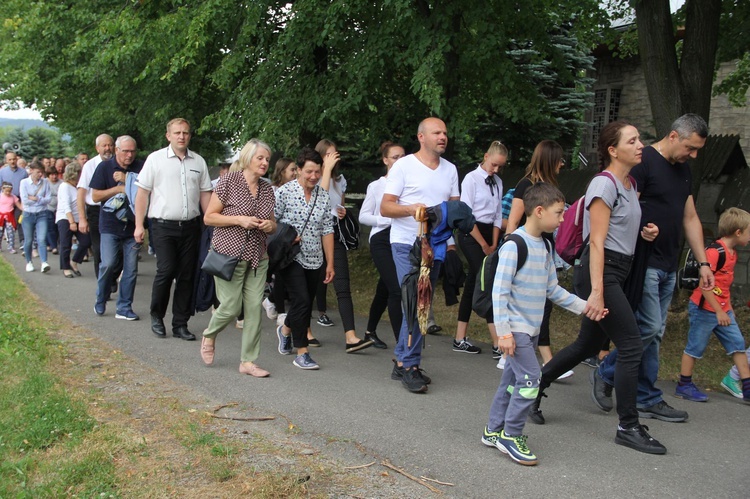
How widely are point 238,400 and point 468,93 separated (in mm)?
7506

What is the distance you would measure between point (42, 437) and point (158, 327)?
3.35 meters

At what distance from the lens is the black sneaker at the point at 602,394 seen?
5.88m

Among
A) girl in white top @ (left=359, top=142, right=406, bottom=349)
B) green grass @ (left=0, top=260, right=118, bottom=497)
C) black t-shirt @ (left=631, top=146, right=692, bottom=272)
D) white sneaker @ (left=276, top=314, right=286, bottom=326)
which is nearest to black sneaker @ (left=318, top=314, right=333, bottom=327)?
girl in white top @ (left=359, top=142, right=406, bottom=349)

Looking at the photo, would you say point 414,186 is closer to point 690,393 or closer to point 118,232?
point 690,393

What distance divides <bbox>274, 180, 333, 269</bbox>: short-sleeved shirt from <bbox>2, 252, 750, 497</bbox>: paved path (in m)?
0.98

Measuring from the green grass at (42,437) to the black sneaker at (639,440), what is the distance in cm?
307

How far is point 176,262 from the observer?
8.04 metres

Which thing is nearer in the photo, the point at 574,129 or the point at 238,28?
the point at 238,28

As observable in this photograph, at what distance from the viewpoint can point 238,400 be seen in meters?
5.90

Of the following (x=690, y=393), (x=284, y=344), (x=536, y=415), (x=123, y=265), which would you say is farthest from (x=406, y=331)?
(x=123, y=265)

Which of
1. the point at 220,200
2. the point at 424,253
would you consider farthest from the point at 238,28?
the point at 424,253

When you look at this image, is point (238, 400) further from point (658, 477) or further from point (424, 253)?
point (658, 477)

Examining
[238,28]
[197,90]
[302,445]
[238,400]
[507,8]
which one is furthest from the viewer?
[197,90]

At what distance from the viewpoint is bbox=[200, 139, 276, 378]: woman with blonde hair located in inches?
260
